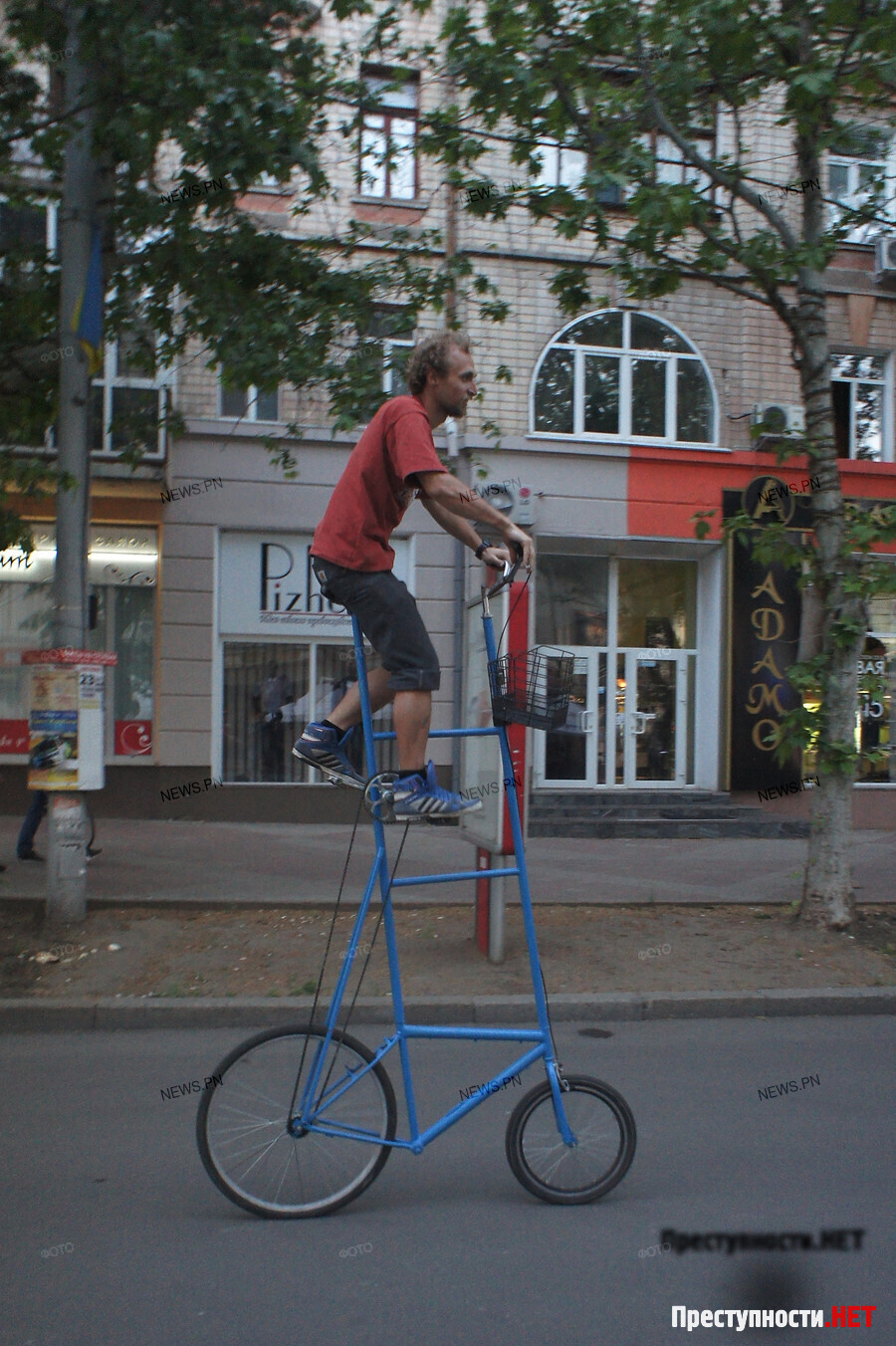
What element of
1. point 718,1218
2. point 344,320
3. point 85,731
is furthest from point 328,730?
point 344,320

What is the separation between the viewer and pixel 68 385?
7977mm

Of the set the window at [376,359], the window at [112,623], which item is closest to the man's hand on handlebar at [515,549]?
the window at [376,359]

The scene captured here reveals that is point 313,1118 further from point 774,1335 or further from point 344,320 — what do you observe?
point 344,320

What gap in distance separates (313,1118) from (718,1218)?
1403mm

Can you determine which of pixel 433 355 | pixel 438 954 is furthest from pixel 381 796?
pixel 438 954

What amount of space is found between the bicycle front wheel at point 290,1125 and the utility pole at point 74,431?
15.0 ft

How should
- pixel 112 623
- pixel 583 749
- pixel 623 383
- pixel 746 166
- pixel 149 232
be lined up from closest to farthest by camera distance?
pixel 746 166 → pixel 149 232 → pixel 112 623 → pixel 623 383 → pixel 583 749

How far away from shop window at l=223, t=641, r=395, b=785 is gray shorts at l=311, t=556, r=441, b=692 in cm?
1097

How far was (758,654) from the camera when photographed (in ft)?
51.3

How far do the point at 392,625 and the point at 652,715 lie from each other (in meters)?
12.7

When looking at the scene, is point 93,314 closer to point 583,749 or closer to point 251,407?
point 251,407

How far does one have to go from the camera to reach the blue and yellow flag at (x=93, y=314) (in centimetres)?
794

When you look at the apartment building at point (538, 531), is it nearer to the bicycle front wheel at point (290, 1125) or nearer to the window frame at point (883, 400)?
the window frame at point (883, 400)

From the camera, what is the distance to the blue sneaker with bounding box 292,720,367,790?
4.09m
